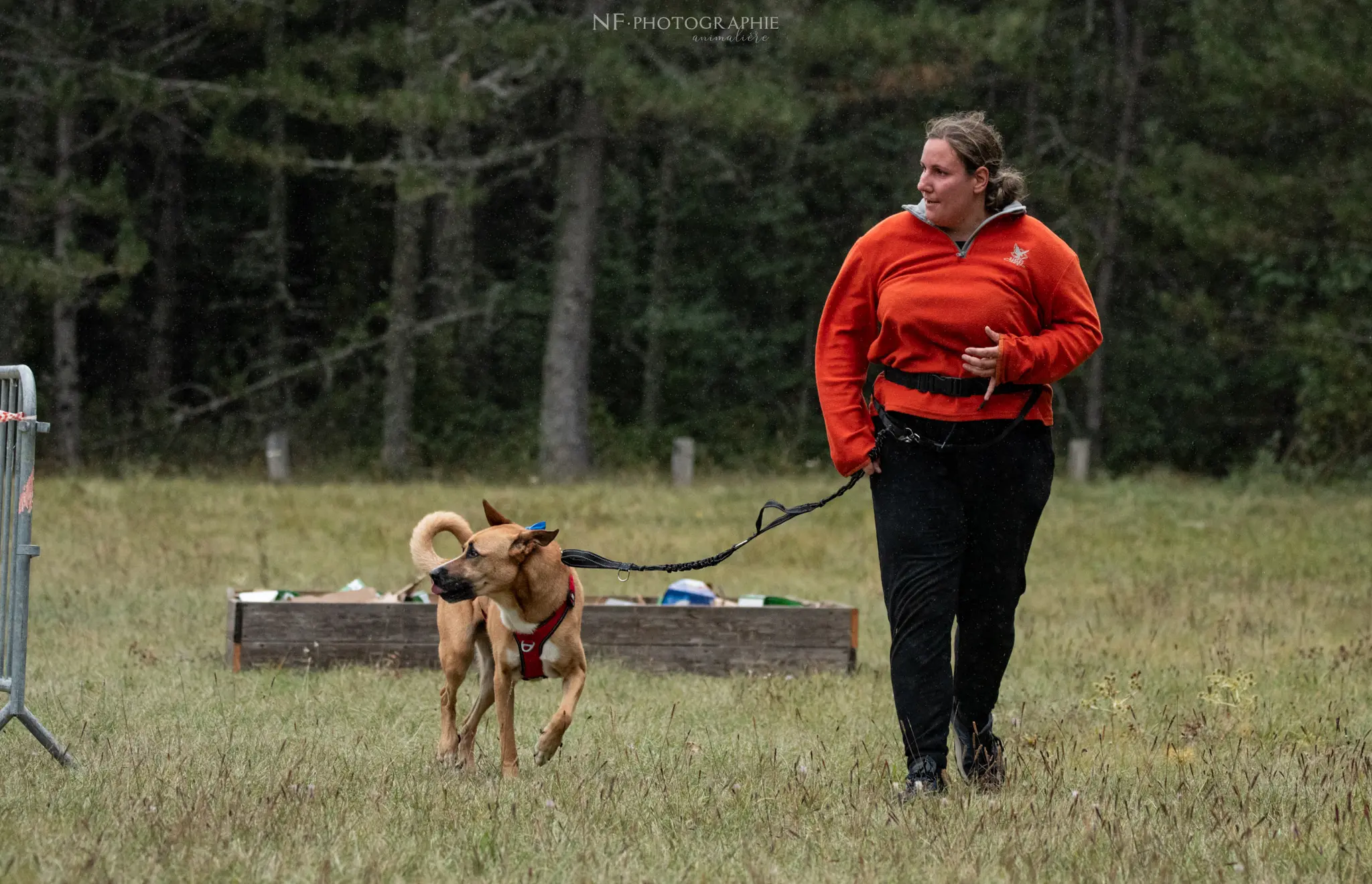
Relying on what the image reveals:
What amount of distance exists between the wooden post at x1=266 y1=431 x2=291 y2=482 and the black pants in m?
19.3

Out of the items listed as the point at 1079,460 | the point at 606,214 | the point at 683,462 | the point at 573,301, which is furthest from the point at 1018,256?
the point at 606,214

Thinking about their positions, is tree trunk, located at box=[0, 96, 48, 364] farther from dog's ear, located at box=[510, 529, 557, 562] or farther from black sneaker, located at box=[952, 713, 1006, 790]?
black sneaker, located at box=[952, 713, 1006, 790]

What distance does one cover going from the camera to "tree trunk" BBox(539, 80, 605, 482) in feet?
80.4

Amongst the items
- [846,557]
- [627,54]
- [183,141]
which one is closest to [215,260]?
[183,141]

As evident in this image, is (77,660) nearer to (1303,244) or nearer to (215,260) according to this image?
(1303,244)

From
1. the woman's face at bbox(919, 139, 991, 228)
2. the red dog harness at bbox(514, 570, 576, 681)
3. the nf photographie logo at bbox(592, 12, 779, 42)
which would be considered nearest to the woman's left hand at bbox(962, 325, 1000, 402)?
the woman's face at bbox(919, 139, 991, 228)

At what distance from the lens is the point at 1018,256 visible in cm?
512

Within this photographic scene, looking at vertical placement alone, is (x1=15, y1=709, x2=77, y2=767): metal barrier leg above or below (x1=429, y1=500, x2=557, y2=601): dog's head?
below

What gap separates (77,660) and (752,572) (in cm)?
649

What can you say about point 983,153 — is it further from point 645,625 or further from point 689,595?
point 689,595

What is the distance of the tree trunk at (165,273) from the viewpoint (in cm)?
3125

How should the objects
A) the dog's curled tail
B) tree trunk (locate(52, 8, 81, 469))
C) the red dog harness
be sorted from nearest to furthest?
1. the red dog harness
2. the dog's curled tail
3. tree trunk (locate(52, 8, 81, 469))

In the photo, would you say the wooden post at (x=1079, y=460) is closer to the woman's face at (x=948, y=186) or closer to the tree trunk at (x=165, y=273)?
the tree trunk at (x=165, y=273)

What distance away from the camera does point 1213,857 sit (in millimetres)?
4457
